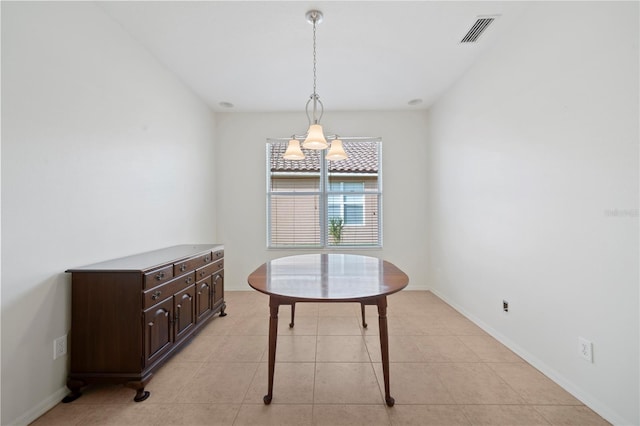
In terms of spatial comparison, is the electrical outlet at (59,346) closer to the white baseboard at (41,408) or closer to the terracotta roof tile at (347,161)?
the white baseboard at (41,408)

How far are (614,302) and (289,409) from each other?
2027 millimetres

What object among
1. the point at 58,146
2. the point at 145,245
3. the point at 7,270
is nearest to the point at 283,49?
the point at 58,146

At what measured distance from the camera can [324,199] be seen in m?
4.35

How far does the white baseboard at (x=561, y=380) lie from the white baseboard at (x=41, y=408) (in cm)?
338

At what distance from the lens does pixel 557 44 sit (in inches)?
73.2

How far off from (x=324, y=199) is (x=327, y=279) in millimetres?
2645

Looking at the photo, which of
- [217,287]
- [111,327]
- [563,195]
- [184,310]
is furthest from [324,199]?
[111,327]

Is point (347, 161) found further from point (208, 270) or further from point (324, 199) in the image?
point (208, 270)

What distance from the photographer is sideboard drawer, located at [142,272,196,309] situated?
6.03 ft

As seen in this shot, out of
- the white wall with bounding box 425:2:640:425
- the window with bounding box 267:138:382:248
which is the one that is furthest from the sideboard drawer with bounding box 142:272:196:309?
the white wall with bounding box 425:2:640:425

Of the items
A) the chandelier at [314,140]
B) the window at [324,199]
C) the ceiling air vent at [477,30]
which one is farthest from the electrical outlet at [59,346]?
the ceiling air vent at [477,30]

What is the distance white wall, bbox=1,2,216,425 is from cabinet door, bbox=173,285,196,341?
614 millimetres

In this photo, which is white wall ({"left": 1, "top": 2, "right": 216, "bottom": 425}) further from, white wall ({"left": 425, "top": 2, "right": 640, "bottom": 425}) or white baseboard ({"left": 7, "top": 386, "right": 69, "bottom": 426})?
white wall ({"left": 425, "top": 2, "right": 640, "bottom": 425})

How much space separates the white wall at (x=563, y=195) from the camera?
1.47 meters
